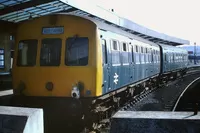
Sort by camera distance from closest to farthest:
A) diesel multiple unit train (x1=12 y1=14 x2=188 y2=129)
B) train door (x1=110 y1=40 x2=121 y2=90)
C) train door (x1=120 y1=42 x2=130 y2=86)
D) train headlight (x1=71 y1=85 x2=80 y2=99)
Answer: train headlight (x1=71 y1=85 x2=80 y2=99), diesel multiple unit train (x1=12 y1=14 x2=188 y2=129), train door (x1=110 y1=40 x2=121 y2=90), train door (x1=120 y1=42 x2=130 y2=86)

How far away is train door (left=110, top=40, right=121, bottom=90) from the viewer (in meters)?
9.15

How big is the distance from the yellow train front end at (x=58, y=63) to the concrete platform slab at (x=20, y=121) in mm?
2894

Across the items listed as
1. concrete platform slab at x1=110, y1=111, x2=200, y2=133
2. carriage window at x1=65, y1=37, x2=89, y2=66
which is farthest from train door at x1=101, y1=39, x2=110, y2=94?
concrete platform slab at x1=110, y1=111, x2=200, y2=133

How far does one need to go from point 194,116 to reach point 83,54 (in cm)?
396

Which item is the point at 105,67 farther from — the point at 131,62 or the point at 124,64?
the point at 131,62

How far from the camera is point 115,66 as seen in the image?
9.48 meters

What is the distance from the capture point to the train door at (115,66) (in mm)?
9148

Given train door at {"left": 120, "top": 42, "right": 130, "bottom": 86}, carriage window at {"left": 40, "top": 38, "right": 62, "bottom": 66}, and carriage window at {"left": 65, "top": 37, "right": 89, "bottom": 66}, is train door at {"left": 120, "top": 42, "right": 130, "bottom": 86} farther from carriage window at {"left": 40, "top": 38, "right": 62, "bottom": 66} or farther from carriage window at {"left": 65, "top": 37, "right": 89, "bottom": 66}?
carriage window at {"left": 40, "top": 38, "right": 62, "bottom": 66}

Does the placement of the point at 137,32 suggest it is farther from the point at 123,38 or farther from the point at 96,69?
the point at 96,69

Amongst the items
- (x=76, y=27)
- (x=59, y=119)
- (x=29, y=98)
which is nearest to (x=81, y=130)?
(x=59, y=119)

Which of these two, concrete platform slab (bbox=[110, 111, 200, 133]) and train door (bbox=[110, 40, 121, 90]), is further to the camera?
train door (bbox=[110, 40, 121, 90])

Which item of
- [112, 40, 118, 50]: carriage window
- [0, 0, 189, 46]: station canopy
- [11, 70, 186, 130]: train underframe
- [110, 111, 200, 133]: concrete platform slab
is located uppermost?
[0, 0, 189, 46]: station canopy

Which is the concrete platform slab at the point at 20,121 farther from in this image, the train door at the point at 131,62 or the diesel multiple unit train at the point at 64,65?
the train door at the point at 131,62

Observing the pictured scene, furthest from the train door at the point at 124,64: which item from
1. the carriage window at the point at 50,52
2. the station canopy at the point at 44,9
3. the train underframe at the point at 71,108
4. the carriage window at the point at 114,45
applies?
the carriage window at the point at 50,52
